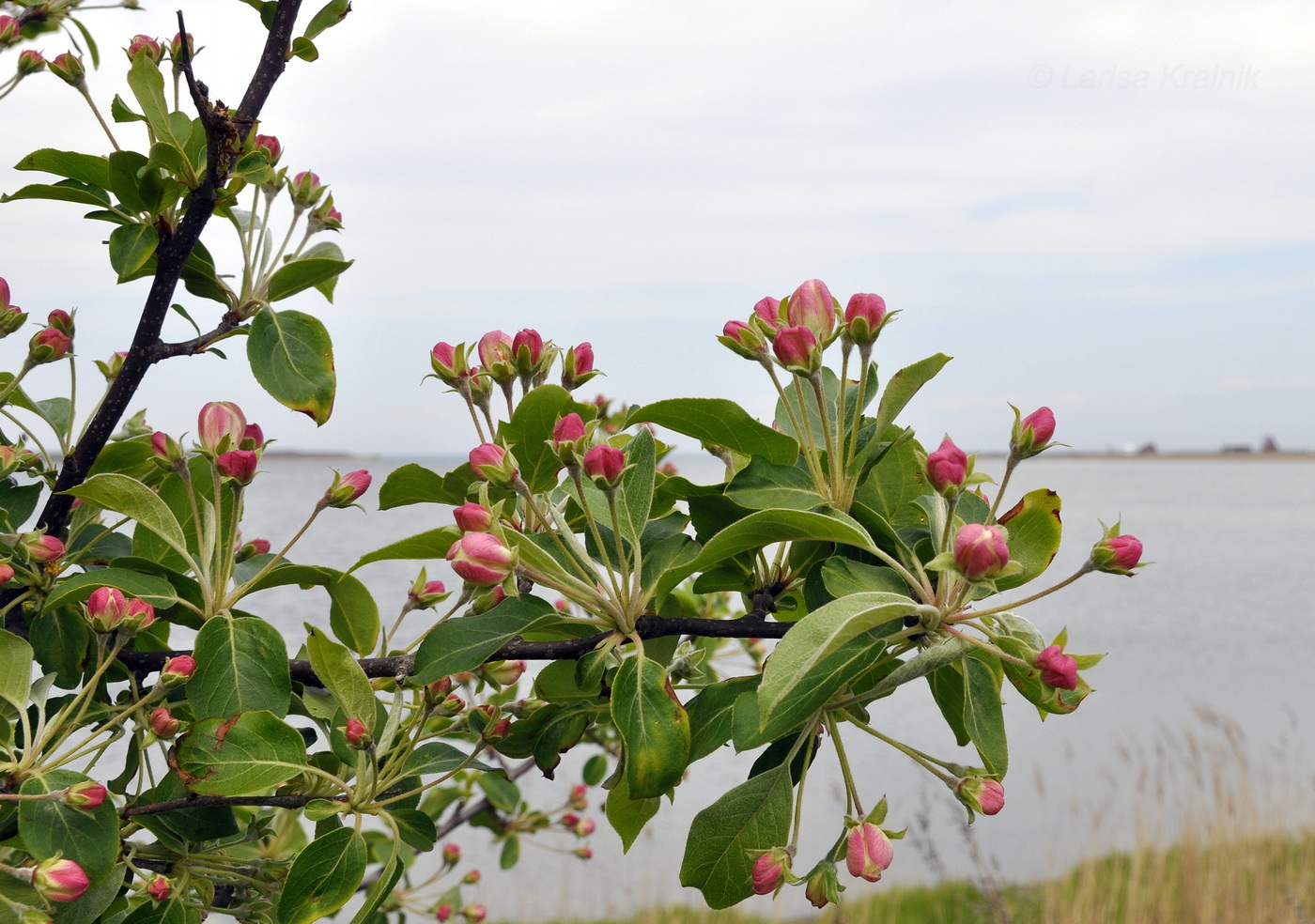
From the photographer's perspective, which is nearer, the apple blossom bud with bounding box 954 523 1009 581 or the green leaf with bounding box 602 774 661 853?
the apple blossom bud with bounding box 954 523 1009 581

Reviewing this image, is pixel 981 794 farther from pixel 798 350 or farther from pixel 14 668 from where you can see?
pixel 14 668

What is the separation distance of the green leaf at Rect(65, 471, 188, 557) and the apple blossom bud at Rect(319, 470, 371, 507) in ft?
0.48

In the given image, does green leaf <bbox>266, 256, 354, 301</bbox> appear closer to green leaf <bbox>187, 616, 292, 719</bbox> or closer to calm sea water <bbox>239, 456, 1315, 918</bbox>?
green leaf <bbox>187, 616, 292, 719</bbox>

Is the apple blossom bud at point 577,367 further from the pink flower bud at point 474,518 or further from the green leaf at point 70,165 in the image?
the green leaf at point 70,165

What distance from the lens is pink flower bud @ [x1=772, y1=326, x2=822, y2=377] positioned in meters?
0.79

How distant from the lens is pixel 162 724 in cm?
87

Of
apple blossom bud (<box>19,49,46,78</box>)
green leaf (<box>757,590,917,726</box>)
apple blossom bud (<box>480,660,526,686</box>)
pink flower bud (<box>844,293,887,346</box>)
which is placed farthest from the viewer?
apple blossom bud (<box>19,49,46,78</box>)

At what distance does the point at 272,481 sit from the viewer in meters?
45.5

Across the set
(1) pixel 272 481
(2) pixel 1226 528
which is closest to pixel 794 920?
(2) pixel 1226 528

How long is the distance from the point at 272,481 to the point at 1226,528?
128ft

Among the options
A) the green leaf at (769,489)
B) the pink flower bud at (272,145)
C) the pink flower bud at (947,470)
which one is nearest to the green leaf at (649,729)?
the green leaf at (769,489)

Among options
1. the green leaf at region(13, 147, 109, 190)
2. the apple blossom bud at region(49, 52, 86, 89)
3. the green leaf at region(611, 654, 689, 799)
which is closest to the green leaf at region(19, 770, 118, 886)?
the green leaf at region(611, 654, 689, 799)

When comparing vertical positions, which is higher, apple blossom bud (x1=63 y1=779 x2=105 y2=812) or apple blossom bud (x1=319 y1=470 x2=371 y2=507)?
apple blossom bud (x1=319 y1=470 x2=371 y2=507)

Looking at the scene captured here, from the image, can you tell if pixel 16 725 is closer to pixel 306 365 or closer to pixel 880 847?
pixel 306 365
